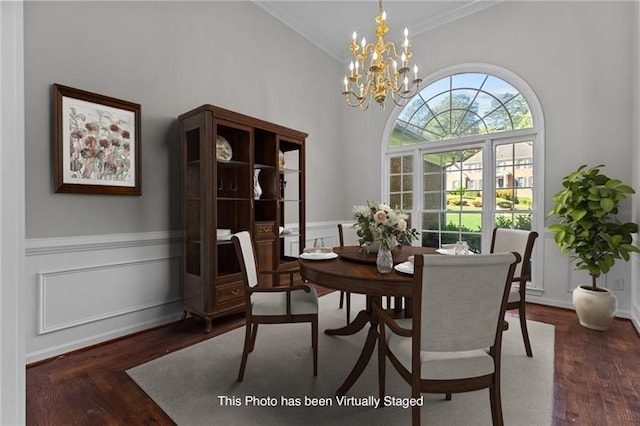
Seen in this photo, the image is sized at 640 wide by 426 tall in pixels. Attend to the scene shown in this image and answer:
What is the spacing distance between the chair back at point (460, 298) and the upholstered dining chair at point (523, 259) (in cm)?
99

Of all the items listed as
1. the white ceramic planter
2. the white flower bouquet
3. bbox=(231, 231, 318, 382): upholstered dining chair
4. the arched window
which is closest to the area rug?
bbox=(231, 231, 318, 382): upholstered dining chair

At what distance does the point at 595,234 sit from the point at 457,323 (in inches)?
101

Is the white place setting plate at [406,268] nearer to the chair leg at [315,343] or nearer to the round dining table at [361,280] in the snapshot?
the round dining table at [361,280]

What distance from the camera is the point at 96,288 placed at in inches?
101

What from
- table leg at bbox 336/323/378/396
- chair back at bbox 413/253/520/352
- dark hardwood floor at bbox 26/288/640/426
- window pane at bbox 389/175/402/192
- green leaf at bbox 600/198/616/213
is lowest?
dark hardwood floor at bbox 26/288/640/426

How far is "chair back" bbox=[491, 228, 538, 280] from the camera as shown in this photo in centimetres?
236

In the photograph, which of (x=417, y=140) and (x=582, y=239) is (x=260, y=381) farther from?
(x=417, y=140)

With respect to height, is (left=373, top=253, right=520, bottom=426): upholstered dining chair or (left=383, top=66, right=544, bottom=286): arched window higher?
(left=383, top=66, right=544, bottom=286): arched window

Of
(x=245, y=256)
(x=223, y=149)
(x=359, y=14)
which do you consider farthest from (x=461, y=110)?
(x=245, y=256)

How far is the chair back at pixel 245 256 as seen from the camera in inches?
81.6

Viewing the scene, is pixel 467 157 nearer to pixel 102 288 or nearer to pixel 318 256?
pixel 318 256

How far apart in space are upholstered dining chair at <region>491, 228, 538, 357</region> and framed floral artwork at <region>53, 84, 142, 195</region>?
10.6 feet

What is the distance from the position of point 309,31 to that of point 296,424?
4.76 m

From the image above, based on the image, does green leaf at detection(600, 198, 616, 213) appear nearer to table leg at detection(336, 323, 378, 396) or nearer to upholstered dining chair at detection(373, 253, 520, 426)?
upholstered dining chair at detection(373, 253, 520, 426)
